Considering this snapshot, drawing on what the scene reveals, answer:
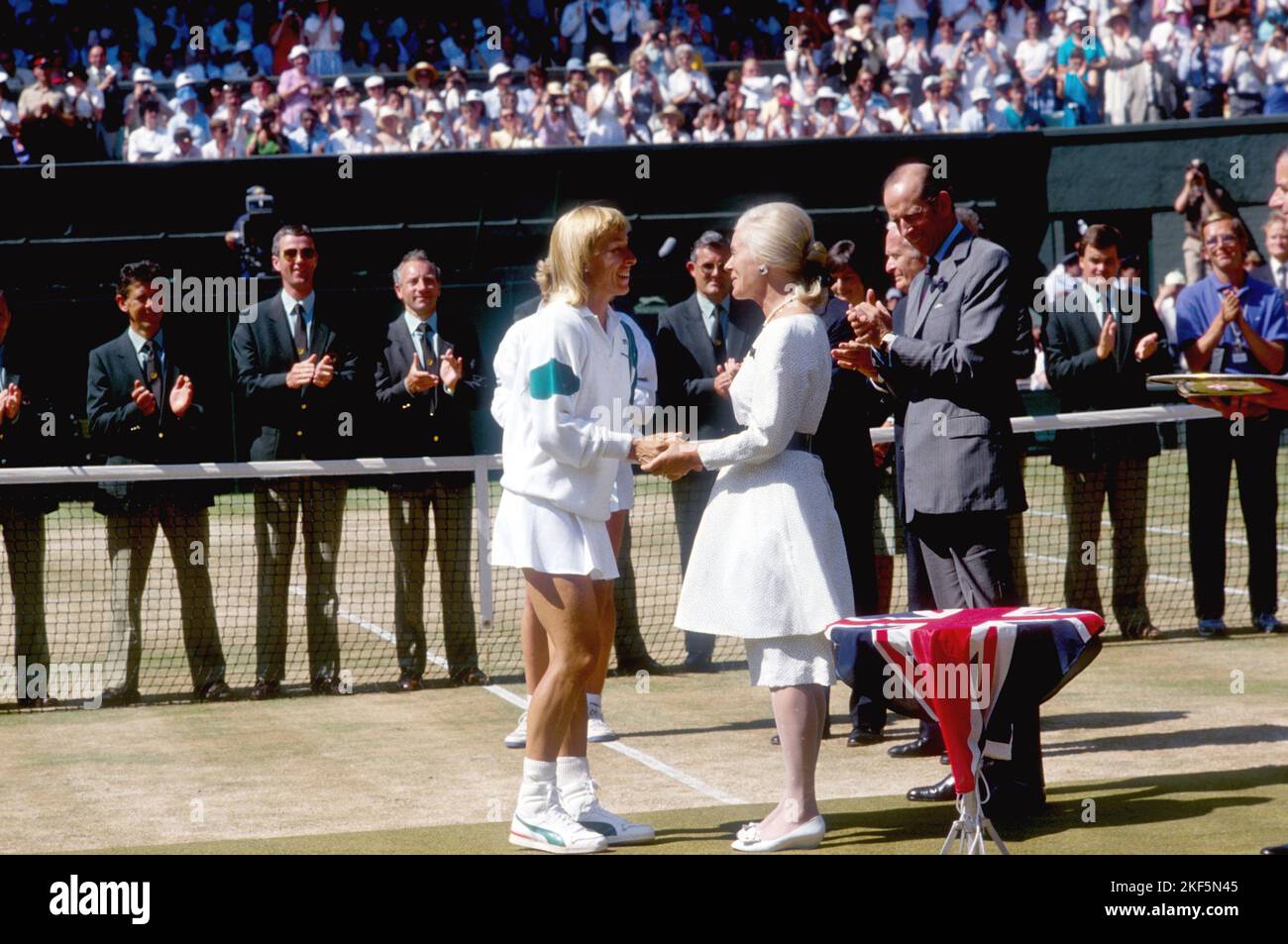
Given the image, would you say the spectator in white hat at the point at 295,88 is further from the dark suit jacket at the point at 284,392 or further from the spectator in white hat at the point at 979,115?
the dark suit jacket at the point at 284,392

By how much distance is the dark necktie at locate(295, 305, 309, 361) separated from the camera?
10438 millimetres

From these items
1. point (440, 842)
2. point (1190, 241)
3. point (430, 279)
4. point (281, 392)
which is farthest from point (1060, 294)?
point (1190, 241)

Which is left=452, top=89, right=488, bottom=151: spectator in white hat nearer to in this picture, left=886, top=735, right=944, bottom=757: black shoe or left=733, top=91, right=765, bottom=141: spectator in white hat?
left=733, top=91, right=765, bottom=141: spectator in white hat

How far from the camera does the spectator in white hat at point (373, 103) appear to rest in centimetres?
2266

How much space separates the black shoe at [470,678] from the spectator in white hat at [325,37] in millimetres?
16560

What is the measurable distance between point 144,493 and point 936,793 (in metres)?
5.03

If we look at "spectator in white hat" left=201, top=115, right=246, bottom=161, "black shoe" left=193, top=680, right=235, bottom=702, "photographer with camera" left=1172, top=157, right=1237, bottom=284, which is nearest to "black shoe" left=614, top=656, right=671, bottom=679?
"black shoe" left=193, top=680, right=235, bottom=702

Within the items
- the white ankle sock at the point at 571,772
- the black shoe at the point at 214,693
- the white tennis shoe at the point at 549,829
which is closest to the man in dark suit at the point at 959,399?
the white ankle sock at the point at 571,772

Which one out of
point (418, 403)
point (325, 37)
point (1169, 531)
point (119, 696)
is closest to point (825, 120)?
point (325, 37)

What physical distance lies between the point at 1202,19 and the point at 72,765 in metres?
20.8

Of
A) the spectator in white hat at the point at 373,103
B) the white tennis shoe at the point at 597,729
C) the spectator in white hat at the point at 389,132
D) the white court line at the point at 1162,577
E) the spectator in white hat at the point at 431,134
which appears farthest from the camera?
the spectator in white hat at the point at 373,103

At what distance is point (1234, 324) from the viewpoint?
11.4 meters

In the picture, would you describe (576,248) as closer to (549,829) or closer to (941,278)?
(941,278)

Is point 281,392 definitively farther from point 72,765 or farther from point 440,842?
point 440,842
